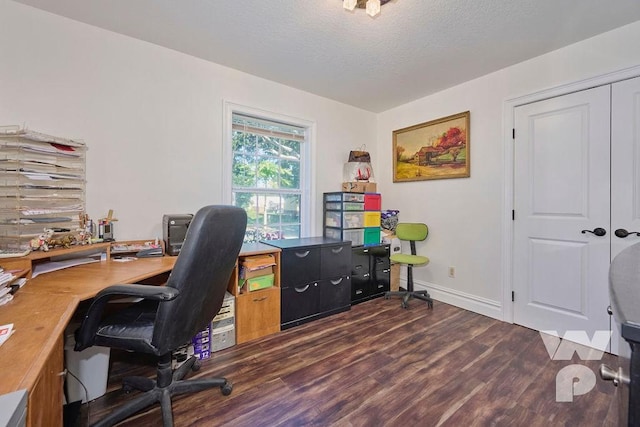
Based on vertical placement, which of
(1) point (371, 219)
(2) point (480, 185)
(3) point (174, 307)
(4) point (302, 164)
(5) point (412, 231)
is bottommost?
(3) point (174, 307)

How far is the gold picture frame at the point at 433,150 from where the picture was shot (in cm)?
293

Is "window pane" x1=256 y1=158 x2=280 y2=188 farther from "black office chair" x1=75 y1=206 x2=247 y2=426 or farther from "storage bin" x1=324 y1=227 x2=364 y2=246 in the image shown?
"black office chair" x1=75 y1=206 x2=247 y2=426

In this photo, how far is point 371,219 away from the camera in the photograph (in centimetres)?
326

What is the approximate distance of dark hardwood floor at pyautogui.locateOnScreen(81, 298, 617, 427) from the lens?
1451 millimetres

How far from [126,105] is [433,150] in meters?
3.03

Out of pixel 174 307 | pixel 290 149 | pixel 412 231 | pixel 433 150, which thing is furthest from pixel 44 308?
pixel 433 150

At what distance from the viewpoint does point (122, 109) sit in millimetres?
2139

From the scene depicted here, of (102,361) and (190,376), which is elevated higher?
(102,361)

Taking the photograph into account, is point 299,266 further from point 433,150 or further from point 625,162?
point 625,162

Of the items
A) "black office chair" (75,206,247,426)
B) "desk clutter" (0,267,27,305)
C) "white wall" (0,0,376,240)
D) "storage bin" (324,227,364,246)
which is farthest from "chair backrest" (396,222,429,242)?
"desk clutter" (0,267,27,305)

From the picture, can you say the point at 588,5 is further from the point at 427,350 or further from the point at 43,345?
the point at 43,345

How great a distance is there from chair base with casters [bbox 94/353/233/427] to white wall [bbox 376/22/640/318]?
250 cm

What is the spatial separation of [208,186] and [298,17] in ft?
5.14

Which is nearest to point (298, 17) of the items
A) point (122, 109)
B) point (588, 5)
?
point (122, 109)
